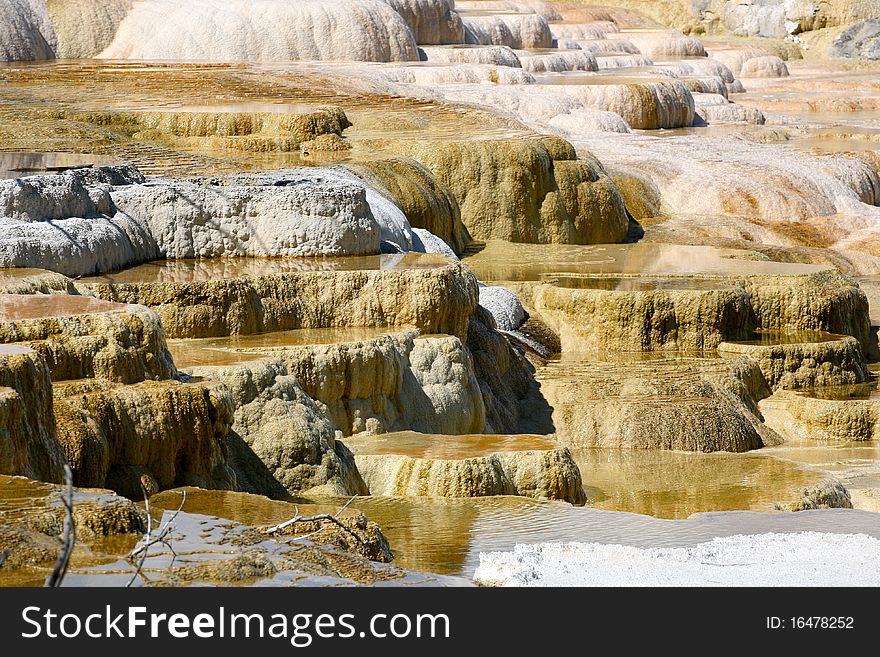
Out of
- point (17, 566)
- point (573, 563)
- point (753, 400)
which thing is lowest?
point (753, 400)

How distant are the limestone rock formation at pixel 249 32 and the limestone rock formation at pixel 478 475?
19525mm

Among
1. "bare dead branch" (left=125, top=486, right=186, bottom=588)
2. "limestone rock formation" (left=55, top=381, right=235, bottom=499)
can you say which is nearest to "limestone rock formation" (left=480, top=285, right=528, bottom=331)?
"limestone rock formation" (left=55, top=381, right=235, bottom=499)

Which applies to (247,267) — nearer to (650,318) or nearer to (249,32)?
(650,318)

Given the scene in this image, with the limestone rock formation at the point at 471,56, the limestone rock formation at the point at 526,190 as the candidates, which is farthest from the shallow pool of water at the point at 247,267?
the limestone rock formation at the point at 471,56

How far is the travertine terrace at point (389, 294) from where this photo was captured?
739cm

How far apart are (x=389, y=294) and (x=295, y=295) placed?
0.65 meters

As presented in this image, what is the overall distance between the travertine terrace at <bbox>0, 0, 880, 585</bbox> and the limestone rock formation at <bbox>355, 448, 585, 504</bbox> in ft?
0.06

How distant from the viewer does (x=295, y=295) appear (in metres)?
11.0

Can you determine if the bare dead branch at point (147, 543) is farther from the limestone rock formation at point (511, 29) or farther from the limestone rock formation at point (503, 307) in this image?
the limestone rock formation at point (511, 29)

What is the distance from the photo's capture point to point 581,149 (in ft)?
70.4

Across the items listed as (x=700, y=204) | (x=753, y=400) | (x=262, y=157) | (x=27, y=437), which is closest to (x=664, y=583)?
(x=27, y=437)

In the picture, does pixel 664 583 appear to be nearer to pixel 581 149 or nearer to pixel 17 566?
pixel 17 566

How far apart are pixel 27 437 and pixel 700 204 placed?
16.0 m

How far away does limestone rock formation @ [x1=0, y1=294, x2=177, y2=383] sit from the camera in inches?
290
